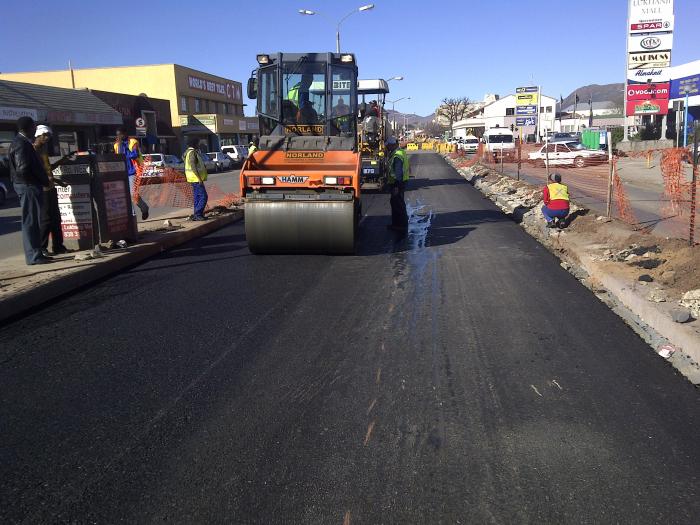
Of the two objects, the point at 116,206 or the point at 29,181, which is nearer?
the point at 29,181

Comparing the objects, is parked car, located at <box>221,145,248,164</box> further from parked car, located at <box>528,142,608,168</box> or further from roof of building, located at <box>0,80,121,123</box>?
parked car, located at <box>528,142,608,168</box>

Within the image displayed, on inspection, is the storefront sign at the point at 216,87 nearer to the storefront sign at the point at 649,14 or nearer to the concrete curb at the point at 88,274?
the storefront sign at the point at 649,14

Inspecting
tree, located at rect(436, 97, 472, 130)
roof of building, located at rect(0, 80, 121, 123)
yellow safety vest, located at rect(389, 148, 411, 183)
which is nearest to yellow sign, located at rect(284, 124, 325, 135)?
yellow safety vest, located at rect(389, 148, 411, 183)

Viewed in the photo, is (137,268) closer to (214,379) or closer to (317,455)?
(214,379)

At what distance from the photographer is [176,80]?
177 ft

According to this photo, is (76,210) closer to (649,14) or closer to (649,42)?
(649,42)

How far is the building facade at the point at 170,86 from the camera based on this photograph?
5403cm

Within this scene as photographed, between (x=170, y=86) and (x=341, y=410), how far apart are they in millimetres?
55219

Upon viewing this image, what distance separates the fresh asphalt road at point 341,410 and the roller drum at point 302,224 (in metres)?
1.68

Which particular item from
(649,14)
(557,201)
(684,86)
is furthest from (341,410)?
(684,86)

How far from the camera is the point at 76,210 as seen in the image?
30.1ft

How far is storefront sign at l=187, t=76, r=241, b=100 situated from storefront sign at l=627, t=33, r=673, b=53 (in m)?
38.2

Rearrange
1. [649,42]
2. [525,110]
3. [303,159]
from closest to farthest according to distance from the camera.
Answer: [303,159] < [525,110] < [649,42]

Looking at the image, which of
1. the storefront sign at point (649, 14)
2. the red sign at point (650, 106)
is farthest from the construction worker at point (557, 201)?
the storefront sign at point (649, 14)
